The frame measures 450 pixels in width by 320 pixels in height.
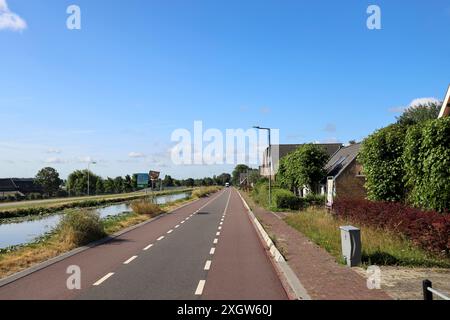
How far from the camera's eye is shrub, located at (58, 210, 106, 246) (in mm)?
15492

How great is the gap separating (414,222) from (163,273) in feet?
23.1

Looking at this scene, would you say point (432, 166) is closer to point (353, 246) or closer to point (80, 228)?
point (353, 246)

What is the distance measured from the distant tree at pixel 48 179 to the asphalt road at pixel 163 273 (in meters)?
93.1

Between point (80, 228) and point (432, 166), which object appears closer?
point (432, 166)

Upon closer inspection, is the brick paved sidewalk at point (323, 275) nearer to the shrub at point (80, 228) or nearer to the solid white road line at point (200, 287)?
the solid white road line at point (200, 287)

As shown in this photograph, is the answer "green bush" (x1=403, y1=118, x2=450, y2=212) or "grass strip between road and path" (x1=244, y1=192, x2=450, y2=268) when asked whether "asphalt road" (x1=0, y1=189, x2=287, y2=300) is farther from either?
"green bush" (x1=403, y1=118, x2=450, y2=212)

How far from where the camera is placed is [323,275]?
9.68 meters

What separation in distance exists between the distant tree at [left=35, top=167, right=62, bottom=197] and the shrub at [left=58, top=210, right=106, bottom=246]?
299 feet

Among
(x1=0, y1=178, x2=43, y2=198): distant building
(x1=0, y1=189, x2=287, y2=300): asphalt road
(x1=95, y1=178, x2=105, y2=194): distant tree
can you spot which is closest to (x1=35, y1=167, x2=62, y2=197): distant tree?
(x1=0, y1=178, x2=43, y2=198): distant building

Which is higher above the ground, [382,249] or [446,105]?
[446,105]

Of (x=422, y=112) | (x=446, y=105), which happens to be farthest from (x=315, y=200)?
(x=422, y=112)

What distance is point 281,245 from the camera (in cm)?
1475
